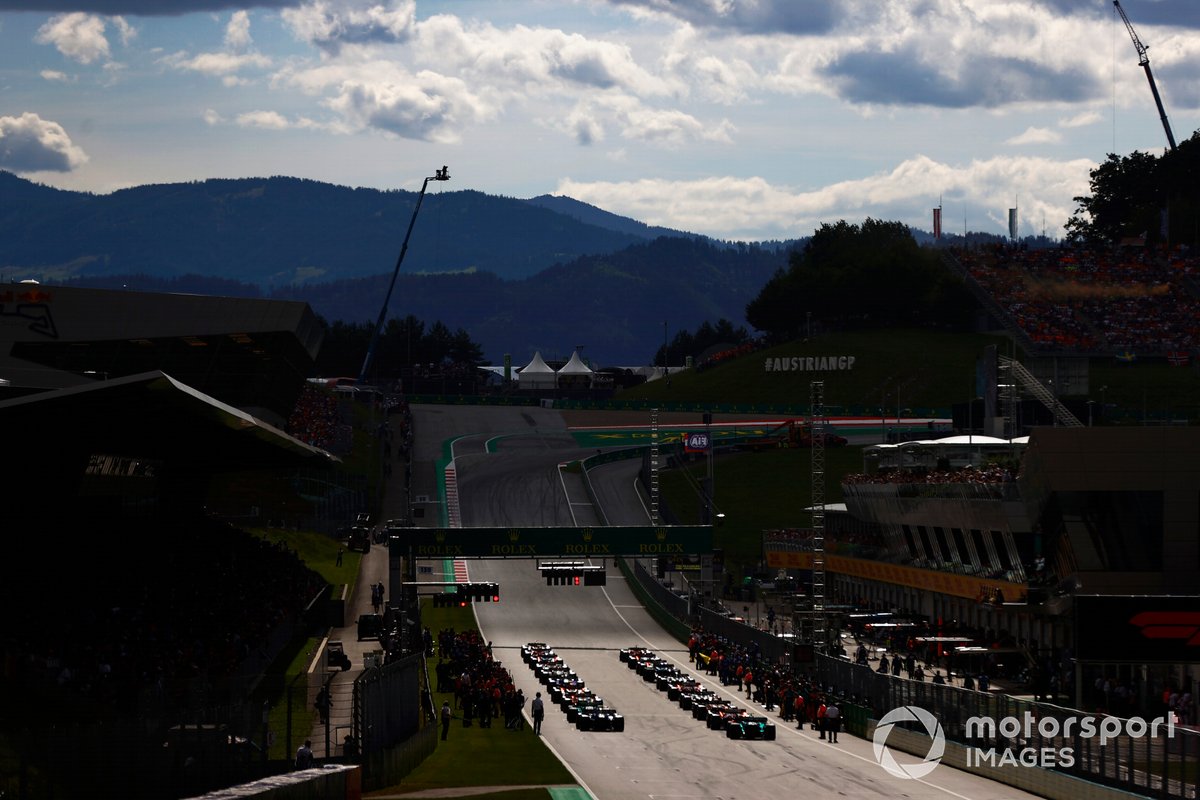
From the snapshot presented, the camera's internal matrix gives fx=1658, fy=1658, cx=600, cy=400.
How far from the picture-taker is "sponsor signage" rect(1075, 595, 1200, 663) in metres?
36.4

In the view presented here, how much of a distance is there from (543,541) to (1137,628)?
1753 inches

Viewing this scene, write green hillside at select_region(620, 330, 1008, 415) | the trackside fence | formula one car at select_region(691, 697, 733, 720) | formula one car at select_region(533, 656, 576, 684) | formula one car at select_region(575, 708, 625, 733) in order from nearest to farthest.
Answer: the trackside fence
formula one car at select_region(575, 708, 625, 733)
formula one car at select_region(691, 697, 733, 720)
formula one car at select_region(533, 656, 576, 684)
green hillside at select_region(620, 330, 1008, 415)

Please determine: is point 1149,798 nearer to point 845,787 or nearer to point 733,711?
point 845,787

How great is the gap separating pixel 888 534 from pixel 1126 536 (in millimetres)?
26156

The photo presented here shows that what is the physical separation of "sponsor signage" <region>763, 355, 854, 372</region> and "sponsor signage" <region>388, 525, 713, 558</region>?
8012 cm

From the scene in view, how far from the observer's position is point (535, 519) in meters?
104

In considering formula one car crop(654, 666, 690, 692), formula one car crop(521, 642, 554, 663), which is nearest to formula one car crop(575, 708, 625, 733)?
formula one car crop(654, 666, 690, 692)

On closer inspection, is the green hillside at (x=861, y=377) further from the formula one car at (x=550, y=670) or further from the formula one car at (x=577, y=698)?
the formula one car at (x=577, y=698)

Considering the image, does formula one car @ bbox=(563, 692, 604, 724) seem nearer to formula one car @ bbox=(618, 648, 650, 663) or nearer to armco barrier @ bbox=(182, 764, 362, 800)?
formula one car @ bbox=(618, 648, 650, 663)

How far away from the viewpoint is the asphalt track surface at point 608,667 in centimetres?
3825

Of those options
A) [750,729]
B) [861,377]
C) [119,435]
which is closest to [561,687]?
[750,729]

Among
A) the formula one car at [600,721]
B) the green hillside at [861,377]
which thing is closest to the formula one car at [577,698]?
the formula one car at [600,721]

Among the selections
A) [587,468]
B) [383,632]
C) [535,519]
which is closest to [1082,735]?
[383,632]

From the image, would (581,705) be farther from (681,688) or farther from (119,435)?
(119,435)
